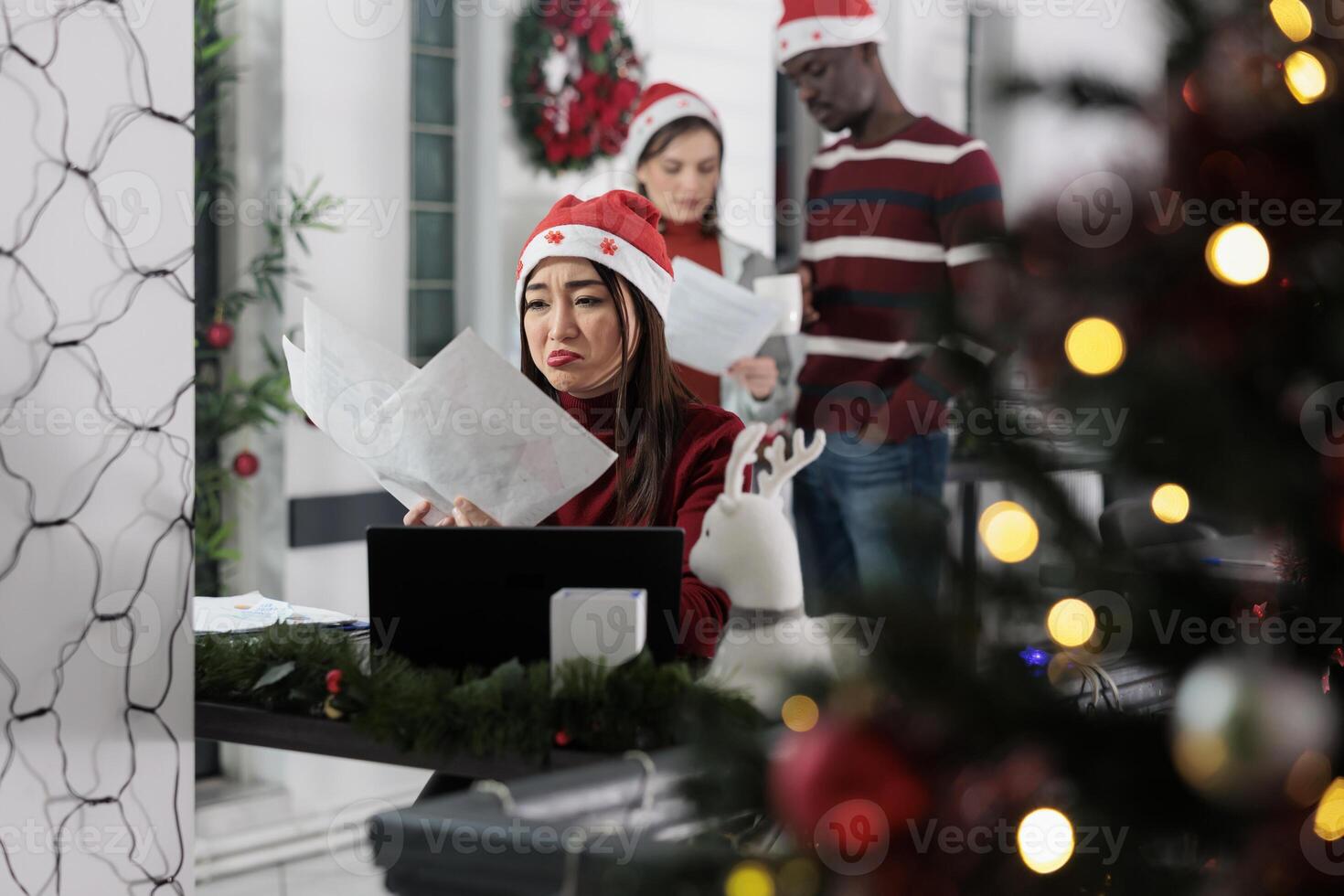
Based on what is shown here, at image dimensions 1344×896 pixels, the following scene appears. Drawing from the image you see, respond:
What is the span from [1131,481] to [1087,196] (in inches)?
4.8

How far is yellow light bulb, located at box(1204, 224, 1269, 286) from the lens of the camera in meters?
0.52

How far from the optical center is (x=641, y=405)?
1.84 meters

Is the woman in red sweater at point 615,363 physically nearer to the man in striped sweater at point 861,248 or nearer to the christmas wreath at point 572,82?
the man in striped sweater at point 861,248

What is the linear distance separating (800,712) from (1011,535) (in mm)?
123

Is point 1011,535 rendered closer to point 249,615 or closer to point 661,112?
point 249,615

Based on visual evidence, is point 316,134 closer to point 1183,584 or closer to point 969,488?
point 969,488

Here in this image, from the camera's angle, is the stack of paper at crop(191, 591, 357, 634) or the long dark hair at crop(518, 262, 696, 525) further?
the long dark hair at crop(518, 262, 696, 525)

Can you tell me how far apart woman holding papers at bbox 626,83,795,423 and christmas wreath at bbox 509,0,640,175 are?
0.35 m

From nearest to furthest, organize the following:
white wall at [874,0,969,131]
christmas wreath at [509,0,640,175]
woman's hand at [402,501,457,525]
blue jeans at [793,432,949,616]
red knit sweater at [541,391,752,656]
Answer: woman's hand at [402,501,457,525] < red knit sweater at [541,391,752,656] < blue jeans at [793,432,949,616] < christmas wreath at [509,0,640,175] < white wall at [874,0,969,131]

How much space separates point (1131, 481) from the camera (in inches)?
20.9

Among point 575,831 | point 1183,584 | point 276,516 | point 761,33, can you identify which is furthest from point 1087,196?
point 761,33

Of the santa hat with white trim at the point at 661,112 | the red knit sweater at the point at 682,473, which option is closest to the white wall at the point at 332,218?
the santa hat with white trim at the point at 661,112

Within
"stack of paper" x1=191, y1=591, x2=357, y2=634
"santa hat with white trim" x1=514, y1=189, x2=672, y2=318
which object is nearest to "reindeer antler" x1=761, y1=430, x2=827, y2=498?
"santa hat with white trim" x1=514, y1=189, x2=672, y2=318

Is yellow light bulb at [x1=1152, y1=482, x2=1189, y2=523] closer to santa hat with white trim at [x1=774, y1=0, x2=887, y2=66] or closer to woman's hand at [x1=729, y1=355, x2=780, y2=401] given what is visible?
woman's hand at [x1=729, y1=355, x2=780, y2=401]
